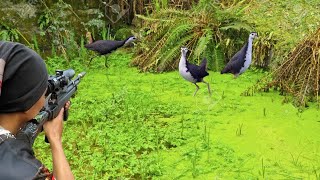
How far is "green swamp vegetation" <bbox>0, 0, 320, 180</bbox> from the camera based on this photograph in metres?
3.68

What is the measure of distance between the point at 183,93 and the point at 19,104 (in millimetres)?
3947

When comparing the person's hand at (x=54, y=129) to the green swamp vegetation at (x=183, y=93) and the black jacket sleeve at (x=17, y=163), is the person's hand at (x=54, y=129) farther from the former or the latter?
the green swamp vegetation at (x=183, y=93)

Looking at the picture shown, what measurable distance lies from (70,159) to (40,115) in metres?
1.97

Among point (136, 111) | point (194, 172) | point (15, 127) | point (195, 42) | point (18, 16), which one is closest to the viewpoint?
point (15, 127)

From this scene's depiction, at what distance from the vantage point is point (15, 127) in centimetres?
162

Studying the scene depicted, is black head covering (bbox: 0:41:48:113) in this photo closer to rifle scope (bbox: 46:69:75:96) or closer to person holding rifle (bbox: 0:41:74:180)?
person holding rifle (bbox: 0:41:74:180)

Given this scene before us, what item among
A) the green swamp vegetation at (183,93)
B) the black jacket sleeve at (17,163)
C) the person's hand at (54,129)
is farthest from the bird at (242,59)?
the black jacket sleeve at (17,163)

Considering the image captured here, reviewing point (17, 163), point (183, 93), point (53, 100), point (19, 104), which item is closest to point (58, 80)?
point (53, 100)

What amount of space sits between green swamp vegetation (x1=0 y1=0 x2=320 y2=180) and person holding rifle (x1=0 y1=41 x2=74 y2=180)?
190cm

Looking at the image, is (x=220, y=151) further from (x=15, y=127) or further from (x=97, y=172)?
(x=15, y=127)

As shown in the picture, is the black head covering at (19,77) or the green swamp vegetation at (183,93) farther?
the green swamp vegetation at (183,93)

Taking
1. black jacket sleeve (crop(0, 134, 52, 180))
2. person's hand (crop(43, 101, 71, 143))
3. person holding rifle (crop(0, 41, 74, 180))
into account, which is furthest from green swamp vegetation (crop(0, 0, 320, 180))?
black jacket sleeve (crop(0, 134, 52, 180))

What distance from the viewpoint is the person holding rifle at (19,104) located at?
4.48 ft

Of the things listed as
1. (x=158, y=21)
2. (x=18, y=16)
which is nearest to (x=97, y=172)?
(x=158, y=21)
